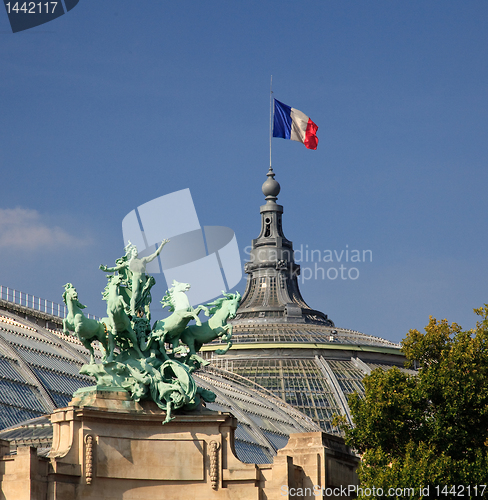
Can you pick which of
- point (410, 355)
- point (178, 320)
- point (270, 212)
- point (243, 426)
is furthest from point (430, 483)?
point (270, 212)

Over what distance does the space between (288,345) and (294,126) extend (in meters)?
25.6

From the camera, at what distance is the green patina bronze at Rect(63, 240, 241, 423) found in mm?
48781

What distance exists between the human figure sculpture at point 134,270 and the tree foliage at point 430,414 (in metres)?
12.9

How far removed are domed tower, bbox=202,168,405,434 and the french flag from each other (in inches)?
735

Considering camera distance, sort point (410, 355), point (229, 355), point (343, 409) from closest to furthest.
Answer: point (410, 355)
point (343, 409)
point (229, 355)

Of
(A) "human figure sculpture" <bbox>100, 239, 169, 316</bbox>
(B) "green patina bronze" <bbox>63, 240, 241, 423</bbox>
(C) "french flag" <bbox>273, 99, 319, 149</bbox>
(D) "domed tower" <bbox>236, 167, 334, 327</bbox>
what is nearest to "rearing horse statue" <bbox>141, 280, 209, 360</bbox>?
(B) "green patina bronze" <bbox>63, 240, 241, 423</bbox>

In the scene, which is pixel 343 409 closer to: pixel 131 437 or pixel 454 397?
pixel 454 397

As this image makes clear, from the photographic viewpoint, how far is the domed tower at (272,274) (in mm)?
118938

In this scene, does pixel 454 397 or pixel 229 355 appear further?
pixel 229 355

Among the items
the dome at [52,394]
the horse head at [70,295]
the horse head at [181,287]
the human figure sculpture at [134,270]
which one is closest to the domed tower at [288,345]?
the dome at [52,394]

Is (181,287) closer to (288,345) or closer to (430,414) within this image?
(430,414)

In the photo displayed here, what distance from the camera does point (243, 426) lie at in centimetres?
7438

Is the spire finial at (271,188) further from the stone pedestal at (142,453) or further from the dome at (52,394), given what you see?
the stone pedestal at (142,453)

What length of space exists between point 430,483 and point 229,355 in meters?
57.0
